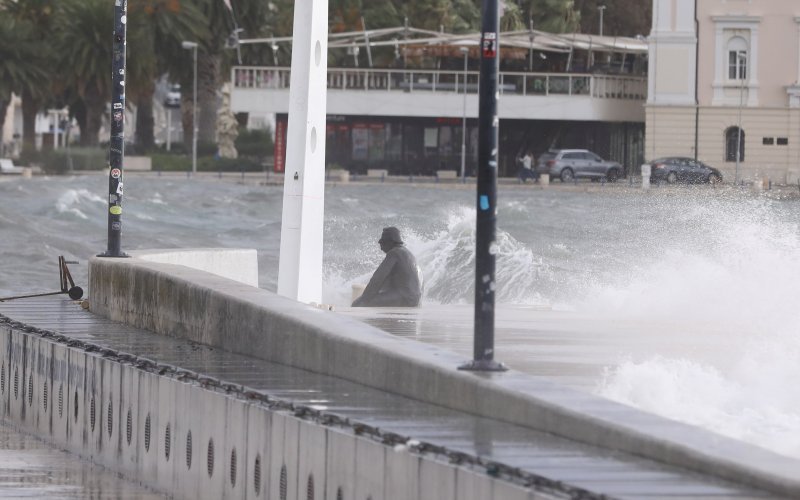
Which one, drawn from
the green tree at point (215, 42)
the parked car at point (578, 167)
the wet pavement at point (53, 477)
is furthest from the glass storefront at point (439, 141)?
the wet pavement at point (53, 477)

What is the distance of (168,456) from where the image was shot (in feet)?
43.5

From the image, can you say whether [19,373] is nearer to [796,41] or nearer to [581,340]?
[581,340]

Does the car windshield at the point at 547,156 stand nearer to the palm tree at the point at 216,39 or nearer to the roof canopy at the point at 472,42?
the roof canopy at the point at 472,42

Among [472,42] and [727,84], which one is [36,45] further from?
[727,84]

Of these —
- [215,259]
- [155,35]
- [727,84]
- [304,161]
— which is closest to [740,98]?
[727,84]

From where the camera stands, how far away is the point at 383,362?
41.1ft

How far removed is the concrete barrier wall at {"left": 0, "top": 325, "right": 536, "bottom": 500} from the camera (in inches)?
384

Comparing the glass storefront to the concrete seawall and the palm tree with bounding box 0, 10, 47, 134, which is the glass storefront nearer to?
the palm tree with bounding box 0, 10, 47, 134

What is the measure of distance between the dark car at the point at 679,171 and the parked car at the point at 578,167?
5.86 metres

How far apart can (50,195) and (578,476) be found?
66.4 meters

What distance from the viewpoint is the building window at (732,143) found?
3516 inches

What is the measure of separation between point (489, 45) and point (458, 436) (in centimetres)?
247

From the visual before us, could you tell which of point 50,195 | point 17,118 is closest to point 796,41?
point 50,195


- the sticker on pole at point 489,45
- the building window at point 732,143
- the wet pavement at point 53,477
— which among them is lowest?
the wet pavement at point 53,477
